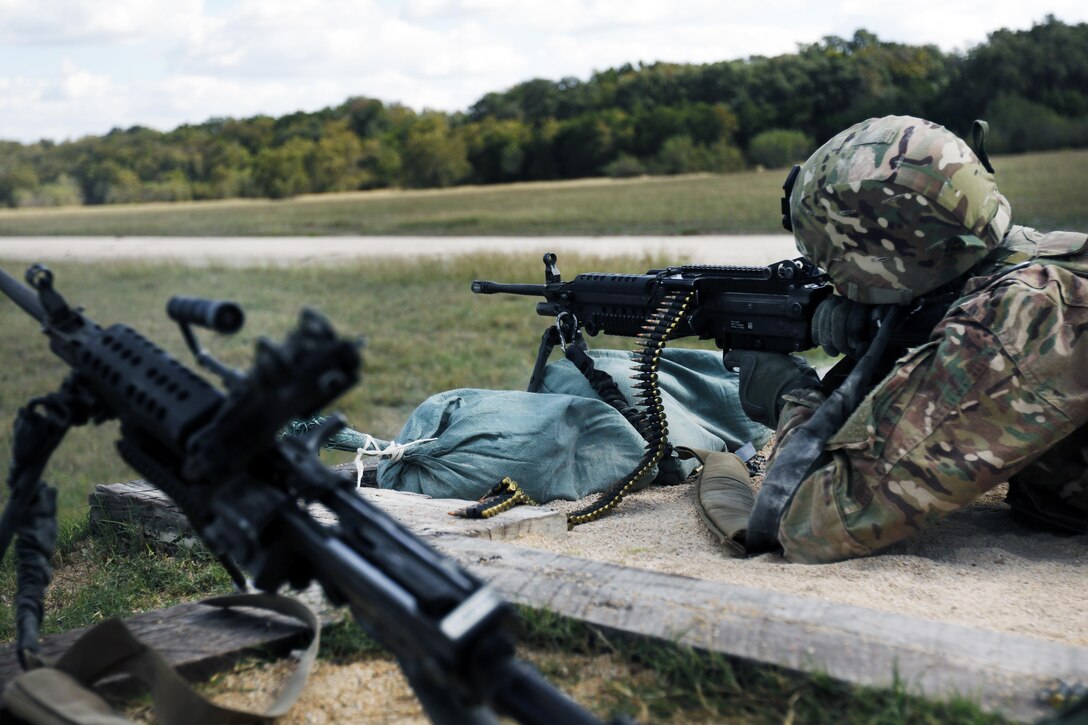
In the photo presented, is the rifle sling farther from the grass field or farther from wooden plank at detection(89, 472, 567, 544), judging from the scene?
the grass field

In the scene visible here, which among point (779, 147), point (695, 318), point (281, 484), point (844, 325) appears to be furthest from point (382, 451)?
point (779, 147)

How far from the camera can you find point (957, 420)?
3309 mm

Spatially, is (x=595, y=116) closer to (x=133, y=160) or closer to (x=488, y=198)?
(x=488, y=198)

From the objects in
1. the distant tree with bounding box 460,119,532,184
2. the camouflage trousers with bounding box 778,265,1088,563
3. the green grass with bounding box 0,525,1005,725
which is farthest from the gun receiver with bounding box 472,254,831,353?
the distant tree with bounding box 460,119,532,184

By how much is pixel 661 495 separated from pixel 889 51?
59.5 ft

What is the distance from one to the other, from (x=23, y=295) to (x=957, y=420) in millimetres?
2756

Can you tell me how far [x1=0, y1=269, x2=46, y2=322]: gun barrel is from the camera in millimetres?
2648

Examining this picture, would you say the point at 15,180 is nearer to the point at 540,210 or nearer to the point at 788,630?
the point at 540,210

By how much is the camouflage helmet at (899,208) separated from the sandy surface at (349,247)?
10833 millimetres

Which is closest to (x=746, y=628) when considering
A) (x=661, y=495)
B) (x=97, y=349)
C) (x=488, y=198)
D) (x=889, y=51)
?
(x=97, y=349)

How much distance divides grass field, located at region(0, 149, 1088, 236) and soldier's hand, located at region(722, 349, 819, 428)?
11.6 metres

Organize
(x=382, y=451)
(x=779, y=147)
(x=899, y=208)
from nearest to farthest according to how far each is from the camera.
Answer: (x=899, y=208)
(x=382, y=451)
(x=779, y=147)

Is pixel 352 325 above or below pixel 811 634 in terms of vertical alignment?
below

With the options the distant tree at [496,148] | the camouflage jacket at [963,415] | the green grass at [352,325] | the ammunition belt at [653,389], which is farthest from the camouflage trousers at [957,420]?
the distant tree at [496,148]
